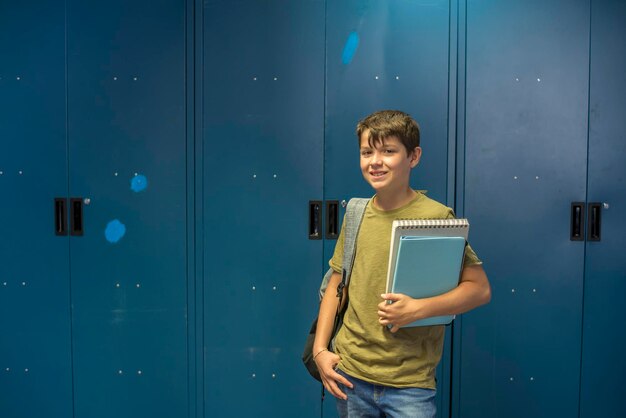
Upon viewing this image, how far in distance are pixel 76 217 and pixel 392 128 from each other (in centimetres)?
164

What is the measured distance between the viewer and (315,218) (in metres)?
2.07

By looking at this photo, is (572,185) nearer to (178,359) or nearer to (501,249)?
(501,249)

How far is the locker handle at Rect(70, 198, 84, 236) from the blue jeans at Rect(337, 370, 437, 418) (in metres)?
1.52

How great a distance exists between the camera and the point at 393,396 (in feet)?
3.52

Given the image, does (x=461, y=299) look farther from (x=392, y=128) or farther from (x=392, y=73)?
(x=392, y=73)

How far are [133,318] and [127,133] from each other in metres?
0.85

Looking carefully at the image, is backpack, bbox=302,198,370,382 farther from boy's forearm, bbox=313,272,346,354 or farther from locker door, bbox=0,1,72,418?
locker door, bbox=0,1,72,418

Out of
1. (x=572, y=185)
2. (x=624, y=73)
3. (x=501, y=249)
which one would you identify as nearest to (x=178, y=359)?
(x=501, y=249)

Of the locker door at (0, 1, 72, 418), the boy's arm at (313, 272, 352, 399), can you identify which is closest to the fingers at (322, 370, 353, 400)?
the boy's arm at (313, 272, 352, 399)

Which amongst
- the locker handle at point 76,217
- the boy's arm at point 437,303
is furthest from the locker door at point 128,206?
the boy's arm at point 437,303

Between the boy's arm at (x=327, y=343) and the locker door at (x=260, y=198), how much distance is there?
32.3 inches

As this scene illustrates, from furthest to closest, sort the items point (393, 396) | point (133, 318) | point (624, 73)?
1. point (133, 318)
2. point (624, 73)
3. point (393, 396)

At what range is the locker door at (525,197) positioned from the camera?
6.54 feet

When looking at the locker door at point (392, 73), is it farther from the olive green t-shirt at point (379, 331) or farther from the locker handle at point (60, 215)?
the locker handle at point (60, 215)
